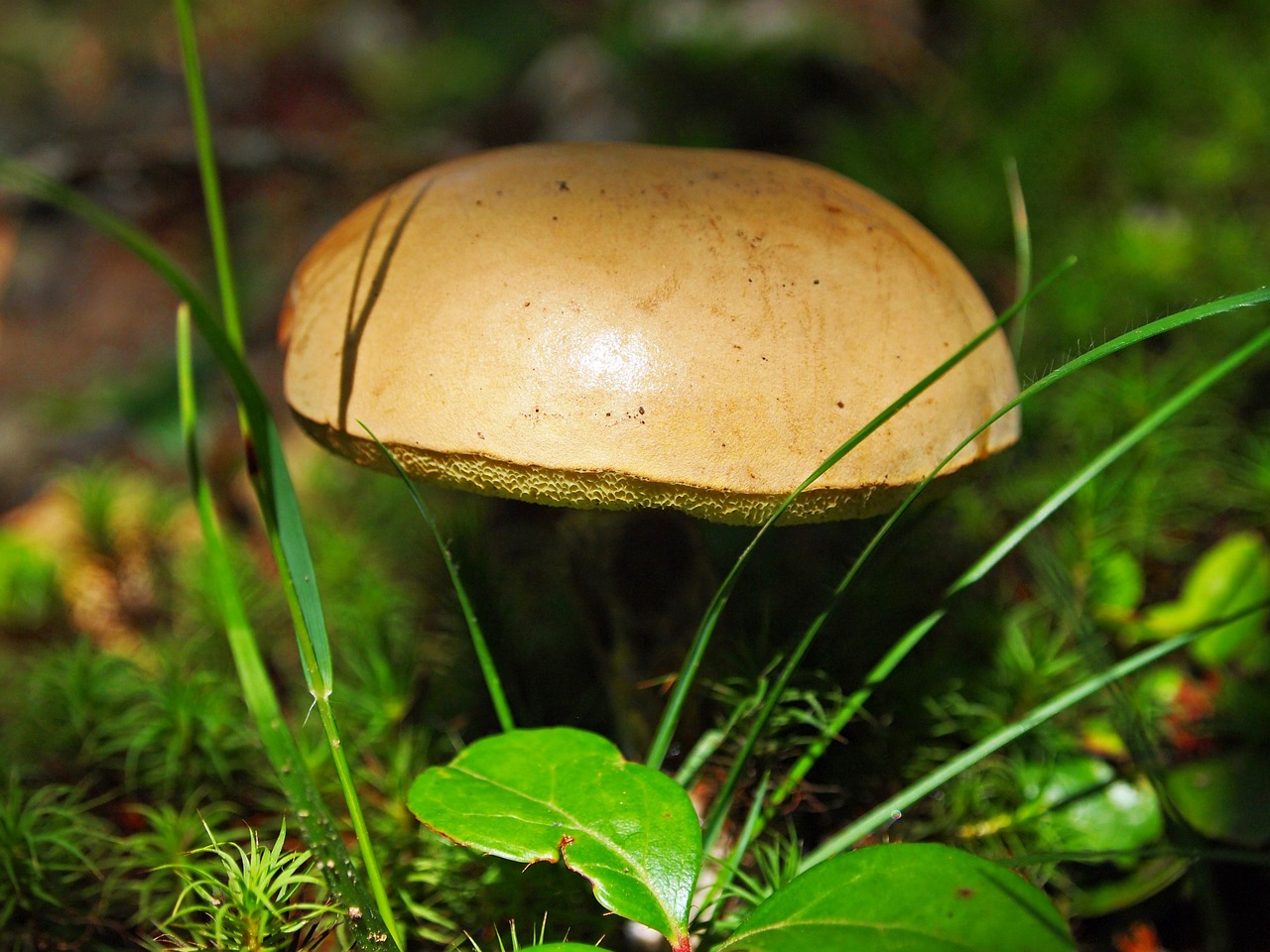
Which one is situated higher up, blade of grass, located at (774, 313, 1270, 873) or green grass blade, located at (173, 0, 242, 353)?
green grass blade, located at (173, 0, 242, 353)

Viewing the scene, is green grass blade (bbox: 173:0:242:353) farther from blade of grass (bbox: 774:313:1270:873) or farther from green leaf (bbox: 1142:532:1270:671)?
green leaf (bbox: 1142:532:1270:671)

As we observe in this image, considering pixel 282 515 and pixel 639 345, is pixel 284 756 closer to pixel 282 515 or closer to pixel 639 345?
pixel 282 515

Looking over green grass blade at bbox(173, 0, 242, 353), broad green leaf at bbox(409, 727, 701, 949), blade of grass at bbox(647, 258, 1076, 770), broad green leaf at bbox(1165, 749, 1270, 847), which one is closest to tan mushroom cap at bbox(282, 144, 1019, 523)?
blade of grass at bbox(647, 258, 1076, 770)

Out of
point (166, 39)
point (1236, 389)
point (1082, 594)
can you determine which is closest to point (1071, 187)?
point (1236, 389)

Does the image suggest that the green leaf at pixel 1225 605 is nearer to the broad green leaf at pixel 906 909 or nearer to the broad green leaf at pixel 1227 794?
the broad green leaf at pixel 1227 794

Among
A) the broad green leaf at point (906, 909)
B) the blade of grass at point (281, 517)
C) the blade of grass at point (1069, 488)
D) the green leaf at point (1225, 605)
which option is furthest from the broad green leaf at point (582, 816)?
the green leaf at point (1225, 605)
